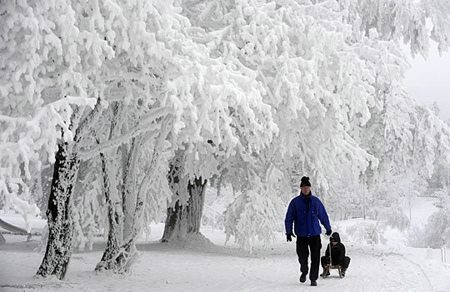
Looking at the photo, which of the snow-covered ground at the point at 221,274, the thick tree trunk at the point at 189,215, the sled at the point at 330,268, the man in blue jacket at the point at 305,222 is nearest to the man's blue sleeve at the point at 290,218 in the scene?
the man in blue jacket at the point at 305,222

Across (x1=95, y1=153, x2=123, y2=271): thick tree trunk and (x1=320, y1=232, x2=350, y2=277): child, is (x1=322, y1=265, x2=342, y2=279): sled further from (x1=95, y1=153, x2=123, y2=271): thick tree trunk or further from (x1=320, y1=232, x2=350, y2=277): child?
(x1=95, y1=153, x2=123, y2=271): thick tree trunk

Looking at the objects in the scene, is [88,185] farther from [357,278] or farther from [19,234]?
[19,234]

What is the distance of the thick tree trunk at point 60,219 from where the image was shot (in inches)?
389

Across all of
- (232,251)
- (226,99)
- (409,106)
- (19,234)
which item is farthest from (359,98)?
(19,234)

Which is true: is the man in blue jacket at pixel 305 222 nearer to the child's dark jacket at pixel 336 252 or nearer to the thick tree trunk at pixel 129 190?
the child's dark jacket at pixel 336 252

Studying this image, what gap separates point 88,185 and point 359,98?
765 centimetres

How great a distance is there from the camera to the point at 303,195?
33.1 ft

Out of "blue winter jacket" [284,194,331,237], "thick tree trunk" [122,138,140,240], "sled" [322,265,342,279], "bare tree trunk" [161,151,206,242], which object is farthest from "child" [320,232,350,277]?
"bare tree trunk" [161,151,206,242]

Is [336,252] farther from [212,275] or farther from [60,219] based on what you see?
[60,219]

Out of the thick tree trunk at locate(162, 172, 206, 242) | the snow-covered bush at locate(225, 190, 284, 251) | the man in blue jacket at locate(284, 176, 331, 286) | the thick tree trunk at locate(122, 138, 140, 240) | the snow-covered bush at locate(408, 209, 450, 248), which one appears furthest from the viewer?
the snow-covered bush at locate(408, 209, 450, 248)

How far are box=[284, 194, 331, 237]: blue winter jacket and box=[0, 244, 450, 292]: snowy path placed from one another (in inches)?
33.7

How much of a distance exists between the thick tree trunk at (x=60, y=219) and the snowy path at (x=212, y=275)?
0.98 feet

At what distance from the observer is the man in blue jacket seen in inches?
388

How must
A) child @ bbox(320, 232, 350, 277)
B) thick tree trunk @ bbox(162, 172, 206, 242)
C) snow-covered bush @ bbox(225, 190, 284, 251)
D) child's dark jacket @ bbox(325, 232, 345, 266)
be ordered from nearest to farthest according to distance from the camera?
child's dark jacket @ bbox(325, 232, 345, 266) → child @ bbox(320, 232, 350, 277) → snow-covered bush @ bbox(225, 190, 284, 251) → thick tree trunk @ bbox(162, 172, 206, 242)
